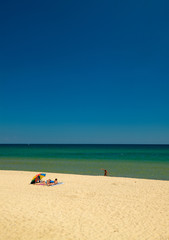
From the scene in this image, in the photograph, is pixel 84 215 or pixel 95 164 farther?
pixel 95 164

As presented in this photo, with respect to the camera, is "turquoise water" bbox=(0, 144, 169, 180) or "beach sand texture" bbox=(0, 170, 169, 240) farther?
"turquoise water" bbox=(0, 144, 169, 180)

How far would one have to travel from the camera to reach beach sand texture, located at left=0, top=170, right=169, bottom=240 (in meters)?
7.23

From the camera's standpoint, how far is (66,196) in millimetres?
12195

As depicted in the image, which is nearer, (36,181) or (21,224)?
(21,224)

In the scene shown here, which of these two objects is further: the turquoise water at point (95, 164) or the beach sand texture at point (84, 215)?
the turquoise water at point (95, 164)

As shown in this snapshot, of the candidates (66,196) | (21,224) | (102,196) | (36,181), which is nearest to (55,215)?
(21,224)

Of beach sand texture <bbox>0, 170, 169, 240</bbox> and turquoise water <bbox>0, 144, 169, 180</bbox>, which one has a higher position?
beach sand texture <bbox>0, 170, 169, 240</bbox>

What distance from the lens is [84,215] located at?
9.02 meters

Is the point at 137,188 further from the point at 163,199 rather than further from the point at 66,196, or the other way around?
the point at 66,196

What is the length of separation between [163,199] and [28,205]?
7720mm

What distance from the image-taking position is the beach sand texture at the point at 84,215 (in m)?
7.23

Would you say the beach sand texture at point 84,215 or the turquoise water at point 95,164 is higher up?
the beach sand texture at point 84,215

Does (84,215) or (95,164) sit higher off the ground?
(84,215)

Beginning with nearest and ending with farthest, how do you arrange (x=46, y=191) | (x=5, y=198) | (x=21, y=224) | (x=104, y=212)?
(x=21, y=224) < (x=104, y=212) < (x=5, y=198) < (x=46, y=191)
